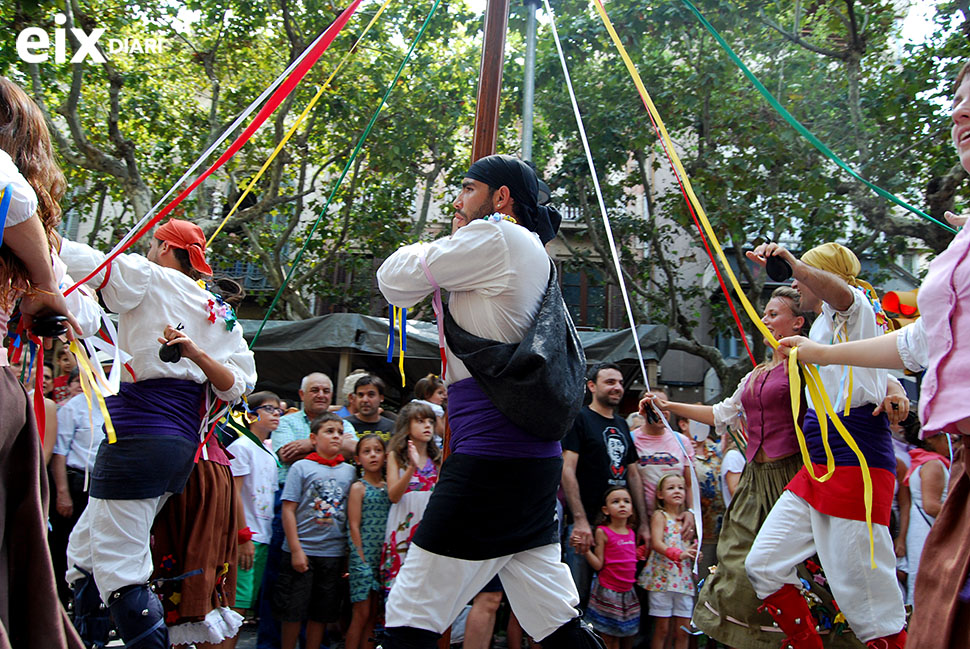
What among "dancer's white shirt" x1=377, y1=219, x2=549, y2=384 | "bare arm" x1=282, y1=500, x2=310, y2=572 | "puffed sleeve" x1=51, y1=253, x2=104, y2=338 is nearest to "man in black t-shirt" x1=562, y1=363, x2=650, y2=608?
"bare arm" x1=282, y1=500, x2=310, y2=572

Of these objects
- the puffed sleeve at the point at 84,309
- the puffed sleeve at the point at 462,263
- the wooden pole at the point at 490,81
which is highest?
the wooden pole at the point at 490,81

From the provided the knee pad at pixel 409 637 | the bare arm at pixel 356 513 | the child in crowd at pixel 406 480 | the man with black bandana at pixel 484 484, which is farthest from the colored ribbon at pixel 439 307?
the bare arm at pixel 356 513

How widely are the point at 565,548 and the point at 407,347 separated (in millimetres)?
5166

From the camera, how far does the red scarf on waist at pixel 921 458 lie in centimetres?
548

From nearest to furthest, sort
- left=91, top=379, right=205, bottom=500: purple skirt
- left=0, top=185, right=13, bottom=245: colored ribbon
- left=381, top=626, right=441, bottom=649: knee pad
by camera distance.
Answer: left=0, top=185, right=13, bottom=245: colored ribbon
left=381, top=626, right=441, bottom=649: knee pad
left=91, top=379, right=205, bottom=500: purple skirt

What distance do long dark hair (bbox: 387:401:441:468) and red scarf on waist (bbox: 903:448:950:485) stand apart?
3311 mm

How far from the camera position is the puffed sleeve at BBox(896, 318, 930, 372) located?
2238mm

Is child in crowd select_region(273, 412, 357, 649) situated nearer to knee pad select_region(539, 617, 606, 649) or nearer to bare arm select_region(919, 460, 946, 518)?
knee pad select_region(539, 617, 606, 649)

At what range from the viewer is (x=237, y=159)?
1325 cm

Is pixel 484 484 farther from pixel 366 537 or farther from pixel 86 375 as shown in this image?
pixel 366 537

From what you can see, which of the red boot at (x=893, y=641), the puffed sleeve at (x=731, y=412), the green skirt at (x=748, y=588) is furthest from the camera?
the puffed sleeve at (x=731, y=412)

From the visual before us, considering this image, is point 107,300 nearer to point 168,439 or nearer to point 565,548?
point 168,439

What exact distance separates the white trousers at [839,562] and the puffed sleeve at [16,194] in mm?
3242

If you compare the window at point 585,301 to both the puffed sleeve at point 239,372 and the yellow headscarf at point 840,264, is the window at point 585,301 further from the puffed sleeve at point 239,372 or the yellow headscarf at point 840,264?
the puffed sleeve at point 239,372
